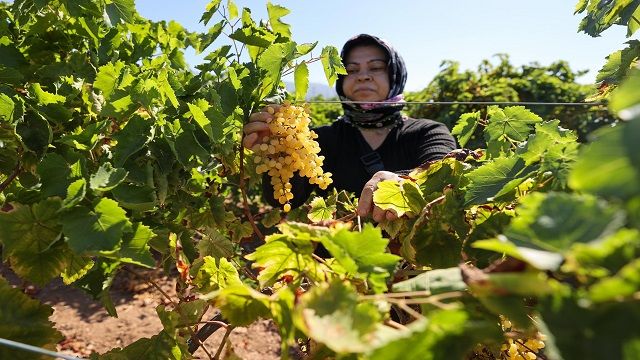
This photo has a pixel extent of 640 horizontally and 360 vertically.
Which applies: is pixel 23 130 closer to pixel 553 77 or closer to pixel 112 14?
pixel 112 14

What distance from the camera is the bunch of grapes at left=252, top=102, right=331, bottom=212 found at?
131cm

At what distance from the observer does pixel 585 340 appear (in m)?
0.37

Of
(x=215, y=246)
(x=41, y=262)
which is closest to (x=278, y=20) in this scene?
(x=215, y=246)

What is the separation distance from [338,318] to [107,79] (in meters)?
0.97

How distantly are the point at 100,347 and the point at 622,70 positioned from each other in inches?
170

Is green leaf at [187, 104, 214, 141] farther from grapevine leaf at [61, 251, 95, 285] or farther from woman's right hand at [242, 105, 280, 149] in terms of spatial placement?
grapevine leaf at [61, 251, 95, 285]

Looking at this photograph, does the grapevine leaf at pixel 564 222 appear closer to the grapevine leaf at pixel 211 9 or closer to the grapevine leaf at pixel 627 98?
the grapevine leaf at pixel 627 98

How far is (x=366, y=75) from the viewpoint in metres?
2.56

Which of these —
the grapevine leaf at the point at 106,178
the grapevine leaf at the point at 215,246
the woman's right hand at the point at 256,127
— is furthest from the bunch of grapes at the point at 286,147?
the grapevine leaf at the point at 106,178

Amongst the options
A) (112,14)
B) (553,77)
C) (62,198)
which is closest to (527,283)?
(62,198)

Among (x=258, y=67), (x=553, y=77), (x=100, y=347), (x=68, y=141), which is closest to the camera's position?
(x=68, y=141)

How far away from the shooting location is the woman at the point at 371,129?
2369 millimetres

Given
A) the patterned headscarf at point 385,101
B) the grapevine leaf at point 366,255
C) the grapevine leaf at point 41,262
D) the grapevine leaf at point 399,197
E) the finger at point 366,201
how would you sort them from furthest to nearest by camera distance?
the patterned headscarf at point 385,101 < the finger at point 366,201 < the grapevine leaf at point 399,197 < the grapevine leaf at point 41,262 < the grapevine leaf at point 366,255

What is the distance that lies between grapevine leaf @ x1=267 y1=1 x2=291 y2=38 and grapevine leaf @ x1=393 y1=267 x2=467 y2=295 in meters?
1.08
